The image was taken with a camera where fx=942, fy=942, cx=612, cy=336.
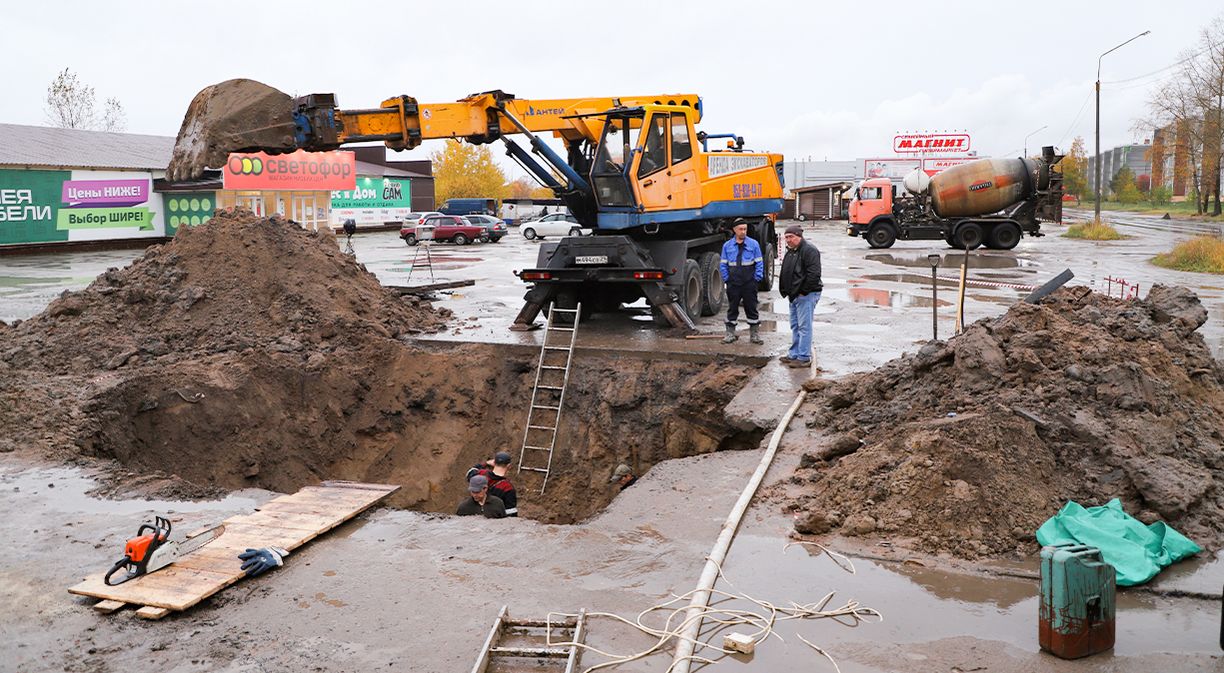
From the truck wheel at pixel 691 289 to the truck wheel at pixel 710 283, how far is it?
297mm

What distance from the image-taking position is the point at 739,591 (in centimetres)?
528

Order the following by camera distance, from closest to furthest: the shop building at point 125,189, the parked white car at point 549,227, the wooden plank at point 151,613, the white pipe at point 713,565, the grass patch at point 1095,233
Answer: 1. the white pipe at point 713,565
2. the wooden plank at point 151,613
3. the shop building at point 125,189
4. the grass patch at point 1095,233
5. the parked white car at point 549,227

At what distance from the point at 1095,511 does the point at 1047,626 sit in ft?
5.29

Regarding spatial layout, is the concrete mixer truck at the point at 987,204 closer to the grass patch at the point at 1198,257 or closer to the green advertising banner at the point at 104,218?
the grass patch at the point at 1198,257

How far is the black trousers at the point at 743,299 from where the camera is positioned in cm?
1174

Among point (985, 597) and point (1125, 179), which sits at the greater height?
point (1125, 179)

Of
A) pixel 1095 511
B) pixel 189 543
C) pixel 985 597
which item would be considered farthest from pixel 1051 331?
pixel 189 543

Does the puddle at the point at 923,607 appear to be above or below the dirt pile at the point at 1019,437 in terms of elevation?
below

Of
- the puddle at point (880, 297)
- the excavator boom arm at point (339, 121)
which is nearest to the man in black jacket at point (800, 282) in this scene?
the excavator boom arm at point (339, 121)

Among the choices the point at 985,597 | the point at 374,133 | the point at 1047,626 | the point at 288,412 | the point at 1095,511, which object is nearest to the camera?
the point at 1047,626

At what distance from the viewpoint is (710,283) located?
14.6m

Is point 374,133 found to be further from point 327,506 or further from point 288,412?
point 327,506

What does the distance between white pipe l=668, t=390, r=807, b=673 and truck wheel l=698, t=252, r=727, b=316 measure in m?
6.56

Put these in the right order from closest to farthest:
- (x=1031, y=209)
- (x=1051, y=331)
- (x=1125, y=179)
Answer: (x=1051, y=331) < (x=1031, y=209) < (x=1125, y=179)
